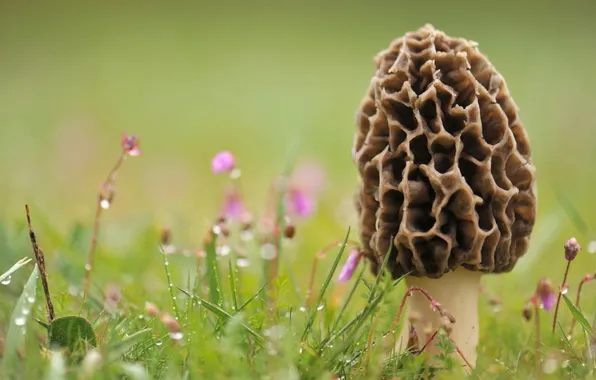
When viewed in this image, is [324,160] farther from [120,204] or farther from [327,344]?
[327,344]

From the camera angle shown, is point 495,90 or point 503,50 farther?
point 503,50

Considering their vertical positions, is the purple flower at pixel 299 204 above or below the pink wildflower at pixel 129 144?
below

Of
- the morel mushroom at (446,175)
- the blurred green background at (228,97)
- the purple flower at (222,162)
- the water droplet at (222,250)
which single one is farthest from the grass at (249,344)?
the blurred green background at (228,97)

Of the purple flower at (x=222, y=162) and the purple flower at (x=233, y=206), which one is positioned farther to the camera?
the purple flower at (x=233, y=206)

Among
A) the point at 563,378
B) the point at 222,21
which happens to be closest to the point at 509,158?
the point at 563,378

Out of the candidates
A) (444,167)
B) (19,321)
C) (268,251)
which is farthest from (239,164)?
(19,321)

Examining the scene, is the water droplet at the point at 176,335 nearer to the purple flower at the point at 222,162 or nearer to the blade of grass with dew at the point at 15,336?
the blade of grass with dew at the point at 15,336

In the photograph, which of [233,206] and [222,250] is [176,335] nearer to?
[222,250]
